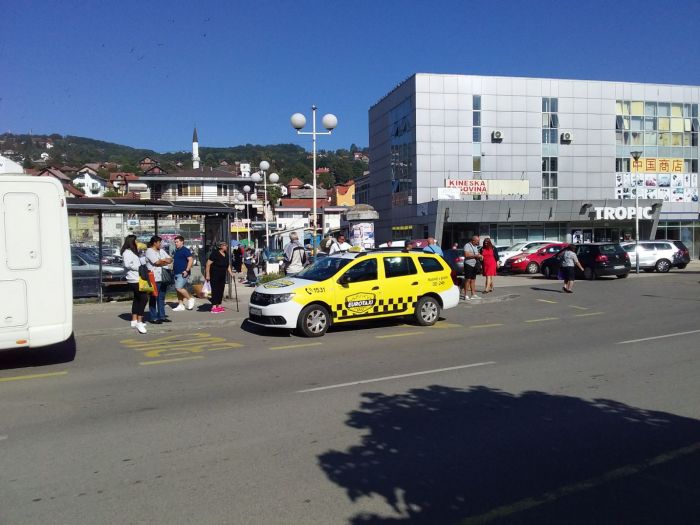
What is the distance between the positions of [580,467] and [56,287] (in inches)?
289

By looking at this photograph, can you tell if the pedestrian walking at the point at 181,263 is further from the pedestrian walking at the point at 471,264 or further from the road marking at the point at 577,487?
the road marking at the point at 577,487

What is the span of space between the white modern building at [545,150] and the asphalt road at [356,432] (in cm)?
3936

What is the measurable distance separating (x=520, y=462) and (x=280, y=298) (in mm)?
7318

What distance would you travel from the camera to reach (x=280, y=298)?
11.7m

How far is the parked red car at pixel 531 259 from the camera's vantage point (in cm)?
2855

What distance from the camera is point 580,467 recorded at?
4.90 meters

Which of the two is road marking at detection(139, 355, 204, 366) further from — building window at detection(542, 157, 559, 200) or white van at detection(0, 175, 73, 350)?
building window at detection(542, 157, 559, 200)

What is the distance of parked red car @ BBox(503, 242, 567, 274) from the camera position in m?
28.5

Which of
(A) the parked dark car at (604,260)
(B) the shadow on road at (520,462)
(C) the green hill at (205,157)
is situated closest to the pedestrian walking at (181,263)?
(B) the shadow on road at (520,462)

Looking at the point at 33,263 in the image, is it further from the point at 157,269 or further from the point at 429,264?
the point at 429,264

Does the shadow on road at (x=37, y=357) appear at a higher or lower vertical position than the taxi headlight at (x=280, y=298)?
lower

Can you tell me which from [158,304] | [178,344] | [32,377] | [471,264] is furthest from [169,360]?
[471,264]

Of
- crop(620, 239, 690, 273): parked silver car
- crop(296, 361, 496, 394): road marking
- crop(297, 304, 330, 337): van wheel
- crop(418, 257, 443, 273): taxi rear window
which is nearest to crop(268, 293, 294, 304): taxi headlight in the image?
crop(297, 304, 330, 337): van wheel

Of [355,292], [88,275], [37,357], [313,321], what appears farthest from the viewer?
[88,275]
